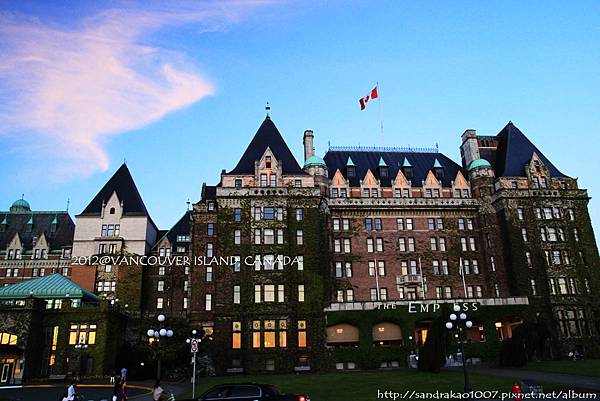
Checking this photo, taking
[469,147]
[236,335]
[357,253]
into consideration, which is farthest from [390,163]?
[236,335]

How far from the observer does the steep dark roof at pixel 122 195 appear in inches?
2692

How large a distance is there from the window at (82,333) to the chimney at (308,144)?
112 feet

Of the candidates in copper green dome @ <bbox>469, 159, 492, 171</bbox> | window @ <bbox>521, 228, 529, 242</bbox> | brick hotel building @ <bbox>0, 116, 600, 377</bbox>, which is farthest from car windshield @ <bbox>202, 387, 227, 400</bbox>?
copper green dome @ <bbox>469, 159, 492, 171</bbox>

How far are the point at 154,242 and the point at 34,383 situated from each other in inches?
1203

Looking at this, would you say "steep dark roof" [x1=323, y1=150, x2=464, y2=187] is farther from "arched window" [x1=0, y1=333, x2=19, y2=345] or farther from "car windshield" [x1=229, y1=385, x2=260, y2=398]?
"car windshield" [x1=229, y1=385, x2=260, y2=398]

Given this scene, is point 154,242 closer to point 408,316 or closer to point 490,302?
point 408,316

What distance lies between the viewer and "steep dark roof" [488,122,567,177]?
2585 inches

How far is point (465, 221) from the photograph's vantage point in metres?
65.1

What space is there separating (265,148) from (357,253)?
1811cm

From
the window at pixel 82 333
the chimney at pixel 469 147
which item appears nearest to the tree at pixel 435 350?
the window at pixel 82 333

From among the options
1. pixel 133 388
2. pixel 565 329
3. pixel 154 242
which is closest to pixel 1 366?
pixel 133 388

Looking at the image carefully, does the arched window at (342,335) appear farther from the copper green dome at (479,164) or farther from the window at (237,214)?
the copper green dome at (479,164)

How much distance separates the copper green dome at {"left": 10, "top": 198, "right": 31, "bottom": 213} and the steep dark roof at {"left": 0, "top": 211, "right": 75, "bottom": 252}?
15.7 feet

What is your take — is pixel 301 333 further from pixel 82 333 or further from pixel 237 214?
pixel 82 333
